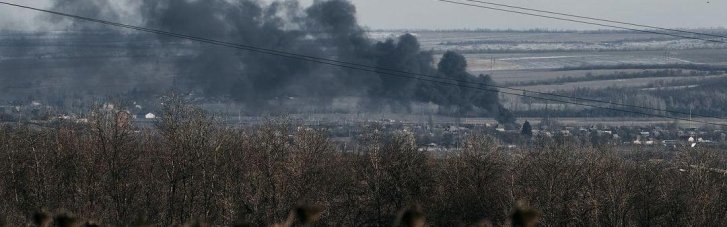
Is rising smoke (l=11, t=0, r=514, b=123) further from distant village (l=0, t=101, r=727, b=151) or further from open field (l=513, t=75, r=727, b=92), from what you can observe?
open field (l=513, t=75, r=727, b=92)

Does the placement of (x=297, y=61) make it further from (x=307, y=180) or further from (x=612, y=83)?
(x=307, y=180)

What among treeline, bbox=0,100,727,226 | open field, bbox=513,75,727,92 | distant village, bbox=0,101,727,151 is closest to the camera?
treeline, bbox=0,100,727,226

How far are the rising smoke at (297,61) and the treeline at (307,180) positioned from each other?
44.4m

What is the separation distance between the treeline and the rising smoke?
44384 millimetres

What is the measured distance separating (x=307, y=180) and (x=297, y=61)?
52712 mm

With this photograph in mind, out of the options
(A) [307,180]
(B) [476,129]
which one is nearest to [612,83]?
(B) [476,129]

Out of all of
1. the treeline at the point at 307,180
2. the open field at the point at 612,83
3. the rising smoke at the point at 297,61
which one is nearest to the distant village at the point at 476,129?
the rising smoke at the point at 297,61

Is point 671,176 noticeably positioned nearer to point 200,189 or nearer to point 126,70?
point 200,189

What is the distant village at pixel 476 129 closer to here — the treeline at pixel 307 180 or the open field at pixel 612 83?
the open field at pixel 612 83

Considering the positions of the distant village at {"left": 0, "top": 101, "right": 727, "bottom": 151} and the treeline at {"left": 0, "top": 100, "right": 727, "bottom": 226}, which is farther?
the distant village at {"left": 0, "top": 101, "right": 727, "bottom": 151}

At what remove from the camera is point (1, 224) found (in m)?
7.80

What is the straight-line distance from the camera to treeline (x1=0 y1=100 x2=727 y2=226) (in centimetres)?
3397

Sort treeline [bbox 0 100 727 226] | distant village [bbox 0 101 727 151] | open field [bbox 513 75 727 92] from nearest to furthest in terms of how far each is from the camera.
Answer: treeline [bbox 0 100 727 226] → distant village [bbox 0 101 727 151] → open field [bbox 513 75 727 92]

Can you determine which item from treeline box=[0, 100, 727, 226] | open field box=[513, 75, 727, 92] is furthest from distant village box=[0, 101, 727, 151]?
treeline box=[0, 100, 727, 226]
